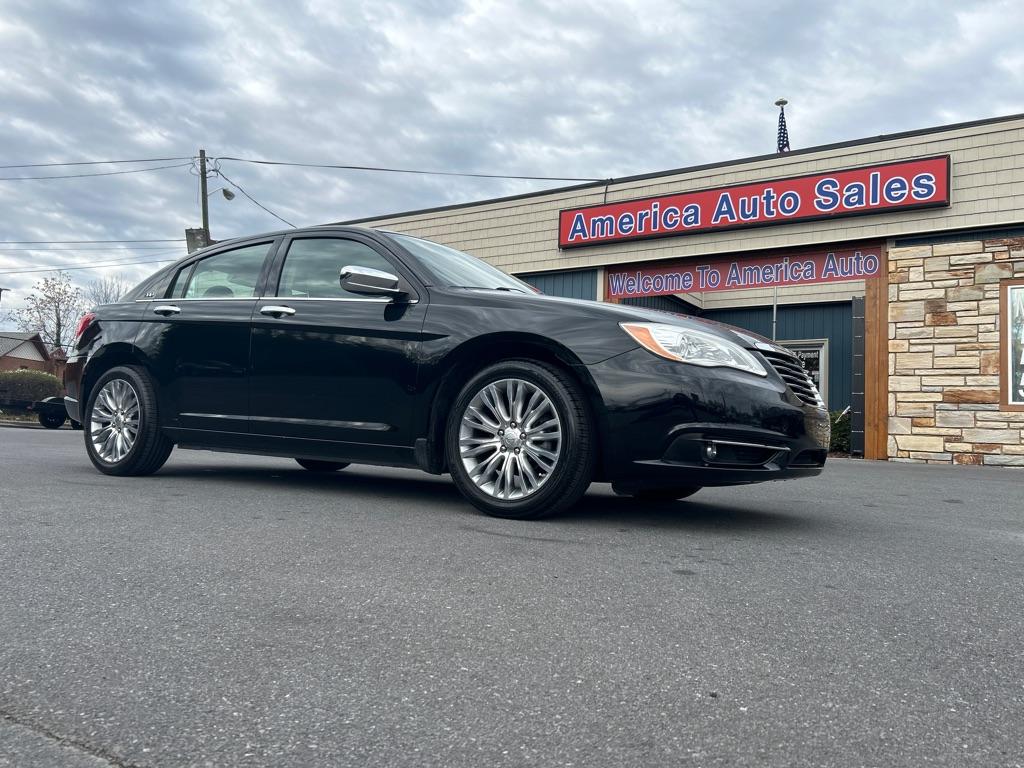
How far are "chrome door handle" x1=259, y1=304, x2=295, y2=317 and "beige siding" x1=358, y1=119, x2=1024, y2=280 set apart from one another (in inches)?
380

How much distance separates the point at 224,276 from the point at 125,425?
3.84 ft

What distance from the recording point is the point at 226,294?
5.30m

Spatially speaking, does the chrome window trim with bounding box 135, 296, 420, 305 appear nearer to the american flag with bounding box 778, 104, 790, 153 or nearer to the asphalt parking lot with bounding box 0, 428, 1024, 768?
the asphalt parking lot with bounding box 0, 428, 1024, 768

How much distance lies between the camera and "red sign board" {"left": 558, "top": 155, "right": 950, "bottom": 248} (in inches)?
454

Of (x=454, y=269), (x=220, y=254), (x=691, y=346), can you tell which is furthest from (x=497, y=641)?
(x=220, y=254)

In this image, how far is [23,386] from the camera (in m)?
24.2

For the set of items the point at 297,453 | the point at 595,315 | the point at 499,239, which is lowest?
the point at 297,453

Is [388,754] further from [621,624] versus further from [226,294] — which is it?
[226,294]

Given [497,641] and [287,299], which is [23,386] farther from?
[497,641]

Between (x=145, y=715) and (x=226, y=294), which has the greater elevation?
(x=226, y=294)

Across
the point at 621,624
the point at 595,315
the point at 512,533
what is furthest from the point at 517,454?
the point at 621,624

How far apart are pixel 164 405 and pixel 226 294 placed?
811 mm

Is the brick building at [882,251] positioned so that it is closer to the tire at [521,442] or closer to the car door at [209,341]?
the tire at [521,442]

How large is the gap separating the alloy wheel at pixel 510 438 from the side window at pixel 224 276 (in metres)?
1.87
